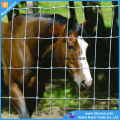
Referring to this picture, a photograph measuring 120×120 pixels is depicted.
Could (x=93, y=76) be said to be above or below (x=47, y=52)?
below

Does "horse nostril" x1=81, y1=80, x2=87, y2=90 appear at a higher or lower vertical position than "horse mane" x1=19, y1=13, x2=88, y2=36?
lower

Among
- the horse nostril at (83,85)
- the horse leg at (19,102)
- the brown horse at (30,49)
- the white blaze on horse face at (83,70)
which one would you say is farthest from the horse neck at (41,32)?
the horse nostril at (83,85)

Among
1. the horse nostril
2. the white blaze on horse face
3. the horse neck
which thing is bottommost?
the horse nostril

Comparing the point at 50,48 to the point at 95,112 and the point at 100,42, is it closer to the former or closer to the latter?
the point at 95,112

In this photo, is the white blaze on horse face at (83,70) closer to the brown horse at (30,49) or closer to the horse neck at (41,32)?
the brown horse at (30,49)

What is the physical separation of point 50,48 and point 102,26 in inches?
58.1

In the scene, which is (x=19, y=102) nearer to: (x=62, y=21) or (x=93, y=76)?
(x=62, y=21)

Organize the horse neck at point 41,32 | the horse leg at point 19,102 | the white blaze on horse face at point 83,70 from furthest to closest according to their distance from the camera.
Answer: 1. the horse neck at point 41,32
2. the horse leg at point 19,102
3. the white blaze on horse face at point 83,70

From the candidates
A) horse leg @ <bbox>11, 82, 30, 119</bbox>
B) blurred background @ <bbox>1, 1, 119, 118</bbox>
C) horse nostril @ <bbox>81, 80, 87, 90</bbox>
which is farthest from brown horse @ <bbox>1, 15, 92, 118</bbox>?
blurred background @ <bbox>1, 1, 119, 118</bbox>

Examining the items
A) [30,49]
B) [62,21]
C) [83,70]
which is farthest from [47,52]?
[83,70]

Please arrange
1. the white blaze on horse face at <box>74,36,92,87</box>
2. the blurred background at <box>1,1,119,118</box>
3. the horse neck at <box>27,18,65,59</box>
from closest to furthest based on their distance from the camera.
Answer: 1. the white blaze on horse face at <box>74,36,92,87</box>
2. the horse neck at <box>27,18,65,59</box>
3. the blurred background at <box>1,1,119,118</box>

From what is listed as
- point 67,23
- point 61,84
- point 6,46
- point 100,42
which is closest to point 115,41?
point 100,42

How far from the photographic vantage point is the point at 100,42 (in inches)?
176

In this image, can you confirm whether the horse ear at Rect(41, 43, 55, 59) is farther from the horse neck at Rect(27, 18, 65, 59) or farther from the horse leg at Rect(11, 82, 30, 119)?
the horse leg at Rect(11, 82, 30, 119)
